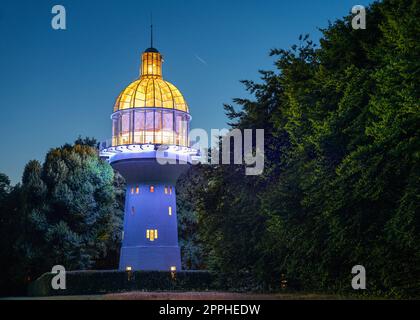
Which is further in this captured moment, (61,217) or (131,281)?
(61,217)

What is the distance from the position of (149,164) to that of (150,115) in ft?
13.2

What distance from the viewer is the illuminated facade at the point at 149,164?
211ft

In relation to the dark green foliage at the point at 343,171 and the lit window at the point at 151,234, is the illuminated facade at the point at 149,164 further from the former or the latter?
the dark green foliage at the point at 343,171

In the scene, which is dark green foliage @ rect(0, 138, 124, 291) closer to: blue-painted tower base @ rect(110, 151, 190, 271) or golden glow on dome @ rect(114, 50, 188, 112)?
blue-painted tower base @ rect(110, 151, 190, 271)

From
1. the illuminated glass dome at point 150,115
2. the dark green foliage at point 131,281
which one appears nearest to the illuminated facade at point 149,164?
the illuminated glass dome at point 150,115

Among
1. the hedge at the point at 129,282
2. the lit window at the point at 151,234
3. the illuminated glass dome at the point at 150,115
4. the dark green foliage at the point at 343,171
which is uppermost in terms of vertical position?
the illuminated glass dome at the point at 150,115

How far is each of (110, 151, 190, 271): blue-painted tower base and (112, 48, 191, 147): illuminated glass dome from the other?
1510mm

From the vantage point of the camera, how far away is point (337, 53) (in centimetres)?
3362

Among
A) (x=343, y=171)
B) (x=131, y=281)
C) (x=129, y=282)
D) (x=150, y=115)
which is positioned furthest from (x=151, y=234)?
(x=343, y=171)

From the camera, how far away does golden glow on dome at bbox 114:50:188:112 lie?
214 feet

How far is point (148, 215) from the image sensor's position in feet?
214

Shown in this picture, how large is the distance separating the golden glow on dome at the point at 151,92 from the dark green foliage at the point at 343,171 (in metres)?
24.3

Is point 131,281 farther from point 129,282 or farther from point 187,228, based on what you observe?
point 187,228
